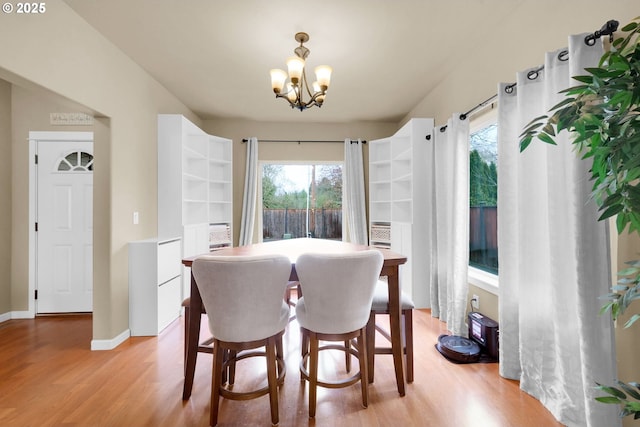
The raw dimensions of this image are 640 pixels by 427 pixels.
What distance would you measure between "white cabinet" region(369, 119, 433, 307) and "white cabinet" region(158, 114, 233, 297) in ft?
7.66

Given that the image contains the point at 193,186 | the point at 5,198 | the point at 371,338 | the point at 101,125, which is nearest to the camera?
the point at 371,338

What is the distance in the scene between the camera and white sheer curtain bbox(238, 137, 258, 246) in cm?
462

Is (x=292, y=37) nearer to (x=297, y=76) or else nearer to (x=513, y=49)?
(x=297, y=76)

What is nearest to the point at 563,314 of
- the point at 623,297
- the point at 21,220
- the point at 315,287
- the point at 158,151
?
the point at 623,297

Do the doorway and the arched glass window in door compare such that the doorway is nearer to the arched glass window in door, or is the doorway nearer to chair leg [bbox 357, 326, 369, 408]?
the arched glass window in door

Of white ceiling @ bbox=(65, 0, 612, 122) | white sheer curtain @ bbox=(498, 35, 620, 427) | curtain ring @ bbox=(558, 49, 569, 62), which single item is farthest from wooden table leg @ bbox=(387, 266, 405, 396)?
white ceiling @ bbox=(65, 0, 612, 122)

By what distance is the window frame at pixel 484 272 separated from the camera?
8.17 ft

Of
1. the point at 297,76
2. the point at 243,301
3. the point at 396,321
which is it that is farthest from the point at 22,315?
the point at 396,321

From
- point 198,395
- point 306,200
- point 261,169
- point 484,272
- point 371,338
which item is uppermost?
point 261,169

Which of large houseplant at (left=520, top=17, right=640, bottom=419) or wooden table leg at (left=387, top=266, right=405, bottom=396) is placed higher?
large houseplant at (left=520, top=17, right=640, bottom=419)

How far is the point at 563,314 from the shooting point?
1619mm

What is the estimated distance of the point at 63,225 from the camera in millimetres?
3355

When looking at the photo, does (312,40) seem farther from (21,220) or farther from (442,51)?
(21,220)

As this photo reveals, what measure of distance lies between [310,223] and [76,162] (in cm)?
326
